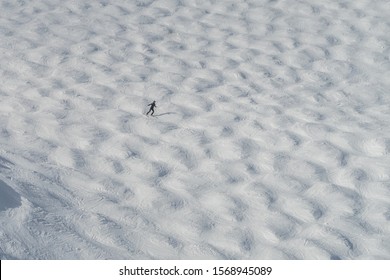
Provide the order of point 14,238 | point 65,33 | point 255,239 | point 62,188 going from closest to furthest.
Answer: point 14,238 → point 255,239 → point 62,188 → point 65,33

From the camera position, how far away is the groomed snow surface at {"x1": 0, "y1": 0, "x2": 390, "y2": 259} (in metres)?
3.05

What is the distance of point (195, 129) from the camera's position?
3.88 meters

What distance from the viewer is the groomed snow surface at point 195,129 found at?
120 inches

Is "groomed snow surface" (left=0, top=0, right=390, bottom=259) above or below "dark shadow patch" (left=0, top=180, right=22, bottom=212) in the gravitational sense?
below

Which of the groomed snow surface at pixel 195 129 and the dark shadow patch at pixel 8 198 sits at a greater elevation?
the dark shadow patch at pixel 8 198

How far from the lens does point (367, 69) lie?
4.61 metres

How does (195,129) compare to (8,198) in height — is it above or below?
below

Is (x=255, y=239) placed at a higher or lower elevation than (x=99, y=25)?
higher

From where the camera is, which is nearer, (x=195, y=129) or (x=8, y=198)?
(x=8, y=198)

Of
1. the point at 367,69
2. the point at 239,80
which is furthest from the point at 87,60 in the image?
the point at 367,69

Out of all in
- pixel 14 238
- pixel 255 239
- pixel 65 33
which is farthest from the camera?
pixel 65 33

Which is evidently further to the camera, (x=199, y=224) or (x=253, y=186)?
(x=253, y=186)
